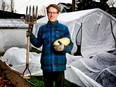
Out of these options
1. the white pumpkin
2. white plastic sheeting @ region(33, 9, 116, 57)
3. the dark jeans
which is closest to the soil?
the dark jeans

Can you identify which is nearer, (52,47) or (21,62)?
(52,47)

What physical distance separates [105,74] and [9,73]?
8.64 ft

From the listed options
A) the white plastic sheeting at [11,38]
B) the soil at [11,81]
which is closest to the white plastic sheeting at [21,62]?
the soil at [11,81]

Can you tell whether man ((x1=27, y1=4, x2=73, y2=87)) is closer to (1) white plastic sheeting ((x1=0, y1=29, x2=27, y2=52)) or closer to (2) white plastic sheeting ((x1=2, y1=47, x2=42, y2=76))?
(2) white plastic sheeting ((x1=2, y1=47, x2=42, y2=76))

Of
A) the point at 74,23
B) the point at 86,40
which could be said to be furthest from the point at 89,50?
the point at 74,23

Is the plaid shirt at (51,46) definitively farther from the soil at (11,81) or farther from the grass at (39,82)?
the grass at (39,82)

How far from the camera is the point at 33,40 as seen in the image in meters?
4.89

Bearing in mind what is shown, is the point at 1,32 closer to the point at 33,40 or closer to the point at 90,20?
the point at 90,20

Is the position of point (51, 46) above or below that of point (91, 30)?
above

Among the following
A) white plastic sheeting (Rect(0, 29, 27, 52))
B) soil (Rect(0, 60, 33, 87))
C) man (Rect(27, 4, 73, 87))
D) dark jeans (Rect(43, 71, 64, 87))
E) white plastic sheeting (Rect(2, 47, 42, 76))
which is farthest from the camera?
white plastic sheeting (Rect(0, 29, 27, 52))

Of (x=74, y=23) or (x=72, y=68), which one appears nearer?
(x=72, y=68)

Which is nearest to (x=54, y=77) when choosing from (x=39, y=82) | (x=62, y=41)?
(x=62, y=41)

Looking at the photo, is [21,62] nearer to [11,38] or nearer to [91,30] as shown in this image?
[91,30]

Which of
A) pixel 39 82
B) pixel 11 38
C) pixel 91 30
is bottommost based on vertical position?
pixel 39 82
